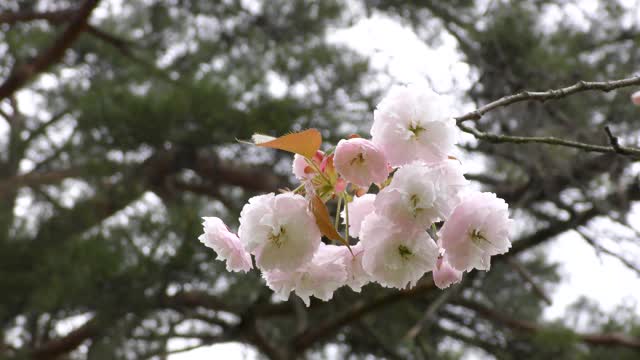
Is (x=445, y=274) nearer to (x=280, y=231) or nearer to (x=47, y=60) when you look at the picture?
(x=280, y=231)

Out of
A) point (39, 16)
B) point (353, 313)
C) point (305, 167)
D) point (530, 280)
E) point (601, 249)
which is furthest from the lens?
point (39, 16)

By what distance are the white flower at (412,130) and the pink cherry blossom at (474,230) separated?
5 centimetres

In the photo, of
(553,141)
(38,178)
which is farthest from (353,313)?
(553,141)

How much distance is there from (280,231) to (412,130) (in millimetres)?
147

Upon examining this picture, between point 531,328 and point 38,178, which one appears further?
point 38,178

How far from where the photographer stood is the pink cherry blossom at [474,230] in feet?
2.04

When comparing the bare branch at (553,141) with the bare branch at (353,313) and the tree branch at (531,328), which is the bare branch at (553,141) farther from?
the tree branch at (531,328)

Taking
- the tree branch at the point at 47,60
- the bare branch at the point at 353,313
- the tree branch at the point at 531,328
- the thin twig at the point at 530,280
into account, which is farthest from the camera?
the tree branch at the point at 531,328

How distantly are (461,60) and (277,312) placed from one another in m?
1.35

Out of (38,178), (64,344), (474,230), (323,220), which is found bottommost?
(64,344)

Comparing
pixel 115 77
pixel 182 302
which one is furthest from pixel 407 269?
pixel 115 77

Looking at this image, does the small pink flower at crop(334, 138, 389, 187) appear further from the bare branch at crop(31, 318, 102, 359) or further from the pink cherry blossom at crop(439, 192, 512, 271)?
the bare branch at crop(31, 318, 102, 359)

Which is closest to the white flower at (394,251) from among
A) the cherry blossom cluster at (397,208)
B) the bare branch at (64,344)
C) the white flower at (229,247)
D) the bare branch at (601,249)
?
the cherry blossom cluster at (397,208)

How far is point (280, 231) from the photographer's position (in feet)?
2.01
